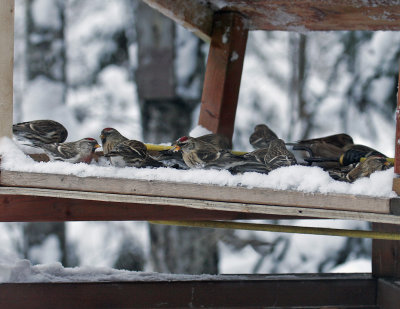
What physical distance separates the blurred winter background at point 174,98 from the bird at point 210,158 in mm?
3551

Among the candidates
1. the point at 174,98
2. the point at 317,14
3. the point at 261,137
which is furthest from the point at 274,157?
the point at 174,98

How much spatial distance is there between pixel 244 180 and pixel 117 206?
1045 mm

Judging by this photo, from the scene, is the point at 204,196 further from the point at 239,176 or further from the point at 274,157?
the point at 274,157

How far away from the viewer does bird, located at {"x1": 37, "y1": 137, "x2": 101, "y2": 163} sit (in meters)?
3.77

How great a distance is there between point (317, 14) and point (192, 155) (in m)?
1.38

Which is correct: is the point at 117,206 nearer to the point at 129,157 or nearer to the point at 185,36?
the point at 129,157

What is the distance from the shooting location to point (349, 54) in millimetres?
9633

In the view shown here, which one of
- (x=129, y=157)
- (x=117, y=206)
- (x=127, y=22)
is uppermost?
(x=127, y=22)

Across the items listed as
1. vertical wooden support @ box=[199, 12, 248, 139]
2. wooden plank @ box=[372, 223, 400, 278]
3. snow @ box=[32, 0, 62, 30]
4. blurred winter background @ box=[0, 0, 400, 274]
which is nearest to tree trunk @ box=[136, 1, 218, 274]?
blurred winter background @ box=[0, 0, 400, 274]

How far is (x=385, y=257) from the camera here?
4.16 metres

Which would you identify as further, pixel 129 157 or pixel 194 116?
pixel 194 116

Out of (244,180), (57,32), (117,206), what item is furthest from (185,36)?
(244,180)

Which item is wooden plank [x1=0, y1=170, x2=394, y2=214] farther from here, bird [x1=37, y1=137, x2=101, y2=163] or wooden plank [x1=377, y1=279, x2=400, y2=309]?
wooden plank [x1=377, y1=279, x2=400, y2=309]

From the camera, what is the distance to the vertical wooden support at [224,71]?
188 inches
